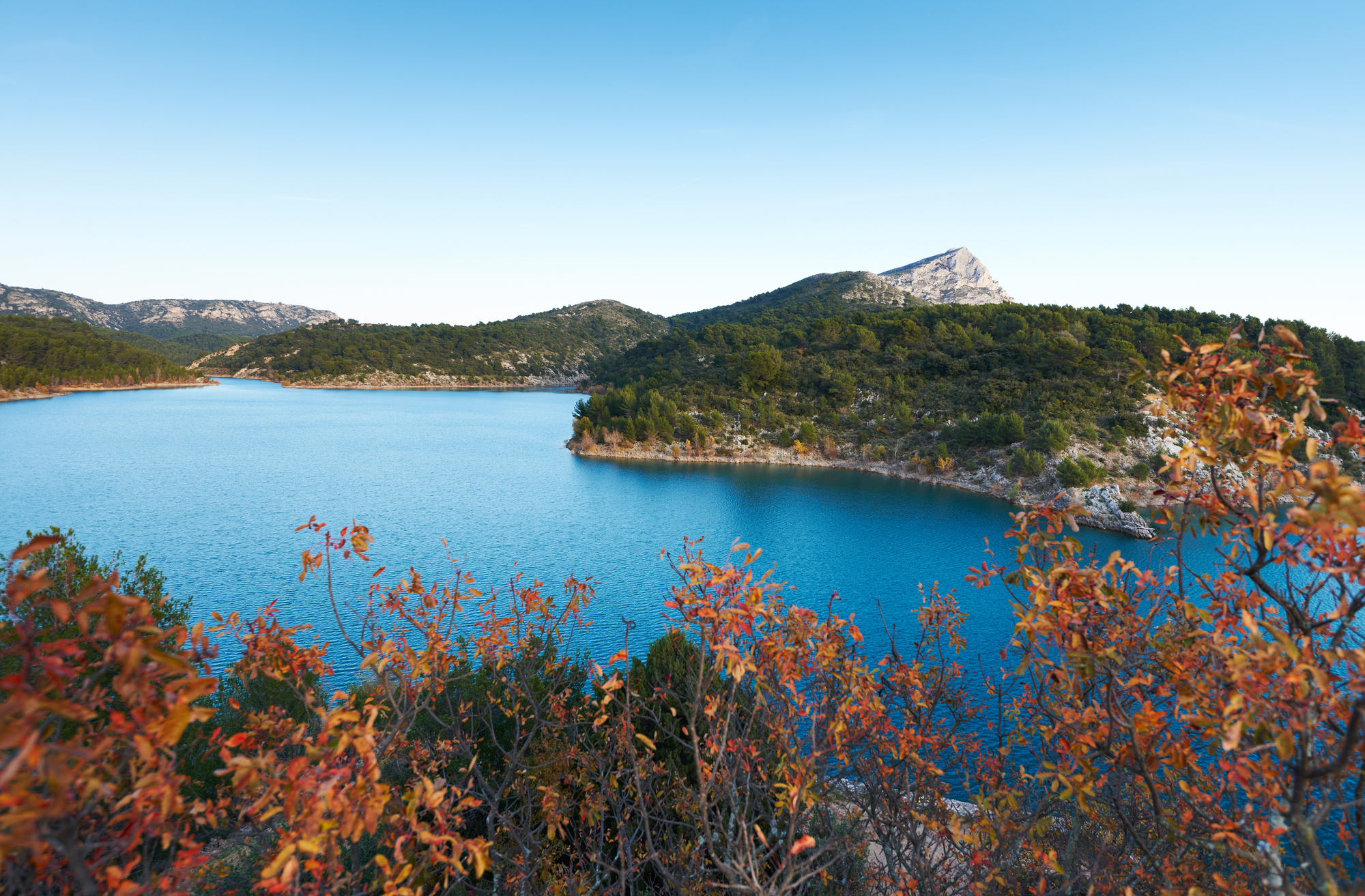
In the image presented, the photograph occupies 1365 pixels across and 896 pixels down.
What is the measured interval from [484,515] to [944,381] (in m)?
49.0

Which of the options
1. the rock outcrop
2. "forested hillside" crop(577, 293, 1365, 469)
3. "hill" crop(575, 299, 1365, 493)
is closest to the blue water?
the rock outcrop

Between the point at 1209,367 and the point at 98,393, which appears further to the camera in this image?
the point at 98,393

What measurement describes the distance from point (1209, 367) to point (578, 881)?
872 cm

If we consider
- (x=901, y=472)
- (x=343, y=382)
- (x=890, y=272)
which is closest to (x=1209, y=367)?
(x=901, y=472)

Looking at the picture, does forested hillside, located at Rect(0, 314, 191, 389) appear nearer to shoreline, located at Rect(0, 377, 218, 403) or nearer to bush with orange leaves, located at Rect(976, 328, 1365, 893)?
shoreline, located at Rect(0, 377, 218, 403)

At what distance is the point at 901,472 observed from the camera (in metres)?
51.1

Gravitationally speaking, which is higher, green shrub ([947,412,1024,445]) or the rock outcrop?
green shrub ([947,412,1024,445])

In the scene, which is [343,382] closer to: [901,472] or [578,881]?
[901,472]

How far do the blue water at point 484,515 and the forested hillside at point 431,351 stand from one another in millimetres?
80844

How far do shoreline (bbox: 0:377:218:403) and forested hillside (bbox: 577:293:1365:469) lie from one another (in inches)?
3564

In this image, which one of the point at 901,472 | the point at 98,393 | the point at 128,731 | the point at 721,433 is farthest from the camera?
the point at 98,393

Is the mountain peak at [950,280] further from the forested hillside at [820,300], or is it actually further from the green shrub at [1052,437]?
the green shrub at [1052,437]

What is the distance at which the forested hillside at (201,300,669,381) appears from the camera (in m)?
145

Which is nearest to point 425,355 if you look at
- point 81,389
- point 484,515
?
point 81,389
